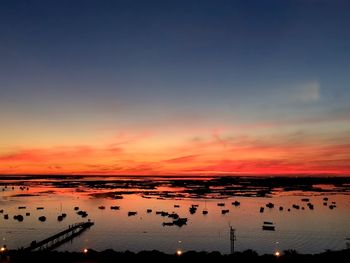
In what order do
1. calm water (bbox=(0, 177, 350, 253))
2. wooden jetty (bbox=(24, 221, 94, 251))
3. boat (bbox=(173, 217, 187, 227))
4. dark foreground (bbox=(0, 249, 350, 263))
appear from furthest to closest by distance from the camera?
boat (bbox=(173, 217, 187, 227))
calm water (bbox=(0, 177, 350, 253))
wooden jetty (bbox=(24, 221, 94, 251))
dark foreground (bbox=(0, 249, 350, 263))

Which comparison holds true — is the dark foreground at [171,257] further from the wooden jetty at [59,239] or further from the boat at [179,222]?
the boat at [179,222]

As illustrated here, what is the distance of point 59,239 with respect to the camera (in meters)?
57.8

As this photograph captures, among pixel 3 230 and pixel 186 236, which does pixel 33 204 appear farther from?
pixel 186 236

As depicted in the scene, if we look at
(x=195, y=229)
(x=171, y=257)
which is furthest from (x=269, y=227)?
(x=171, y=257)

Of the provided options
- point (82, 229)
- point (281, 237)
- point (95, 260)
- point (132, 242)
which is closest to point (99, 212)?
point (82, 229)

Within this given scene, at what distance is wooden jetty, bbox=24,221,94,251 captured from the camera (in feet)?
164

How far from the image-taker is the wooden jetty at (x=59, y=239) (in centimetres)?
5004

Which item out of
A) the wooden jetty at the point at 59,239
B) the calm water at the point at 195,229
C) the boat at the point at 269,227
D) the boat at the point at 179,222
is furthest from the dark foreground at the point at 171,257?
the boat at the point at 179,222

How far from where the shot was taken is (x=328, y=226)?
230 feet

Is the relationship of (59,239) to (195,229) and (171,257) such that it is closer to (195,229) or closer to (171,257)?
(195,229)

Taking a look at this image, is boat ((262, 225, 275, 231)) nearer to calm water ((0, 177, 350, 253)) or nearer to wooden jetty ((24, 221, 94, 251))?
calm water ((0, 177, 350, 253))

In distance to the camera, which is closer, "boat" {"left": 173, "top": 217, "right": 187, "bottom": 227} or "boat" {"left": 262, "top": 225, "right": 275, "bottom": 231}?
"boat" {"left": 262, "top": 225, "right": 275, "bottom": 231}

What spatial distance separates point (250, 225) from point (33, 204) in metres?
60.2

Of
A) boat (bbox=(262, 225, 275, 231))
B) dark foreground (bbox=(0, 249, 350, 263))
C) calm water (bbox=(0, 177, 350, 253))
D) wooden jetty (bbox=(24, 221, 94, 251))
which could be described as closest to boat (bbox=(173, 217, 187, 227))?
calm water (bbox=(0, 177, 350, 253))
